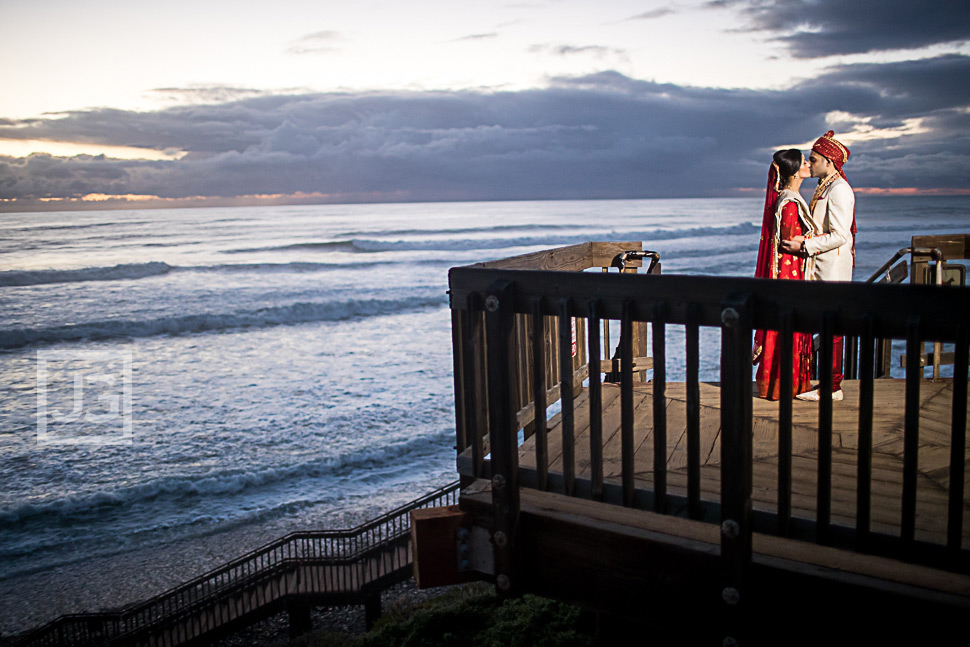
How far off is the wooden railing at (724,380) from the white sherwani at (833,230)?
2.17 m

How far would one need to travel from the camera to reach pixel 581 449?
407 cm

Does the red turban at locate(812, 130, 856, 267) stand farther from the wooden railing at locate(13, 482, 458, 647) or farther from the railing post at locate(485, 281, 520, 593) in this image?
the wooden railing at locate(13, 482, 458, 647)

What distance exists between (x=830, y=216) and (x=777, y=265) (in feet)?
1.52

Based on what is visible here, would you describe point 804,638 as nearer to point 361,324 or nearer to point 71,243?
point 361,324

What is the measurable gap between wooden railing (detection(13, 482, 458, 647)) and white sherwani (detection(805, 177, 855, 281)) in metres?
8.25

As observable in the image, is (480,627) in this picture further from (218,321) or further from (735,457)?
(218,321)

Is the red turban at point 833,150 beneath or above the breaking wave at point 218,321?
above

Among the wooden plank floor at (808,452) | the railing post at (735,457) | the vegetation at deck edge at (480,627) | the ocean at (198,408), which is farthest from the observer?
the ocean at (198,408)

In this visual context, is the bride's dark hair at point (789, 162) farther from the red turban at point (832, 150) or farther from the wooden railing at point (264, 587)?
the wooden railing at point (264, 587)

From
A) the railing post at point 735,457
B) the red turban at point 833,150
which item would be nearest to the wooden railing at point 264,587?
the red turban at point 833,150

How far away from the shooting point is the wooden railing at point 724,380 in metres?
2.41

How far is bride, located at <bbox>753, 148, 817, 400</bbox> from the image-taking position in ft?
15.9

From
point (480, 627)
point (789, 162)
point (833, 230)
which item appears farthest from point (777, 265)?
point (480, 627)

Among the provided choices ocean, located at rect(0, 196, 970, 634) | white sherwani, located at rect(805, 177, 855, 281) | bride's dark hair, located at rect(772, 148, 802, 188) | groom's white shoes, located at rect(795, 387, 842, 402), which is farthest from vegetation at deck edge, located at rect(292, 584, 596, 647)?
bride's dark hair, located at rect(772, 148, 802, 188)
